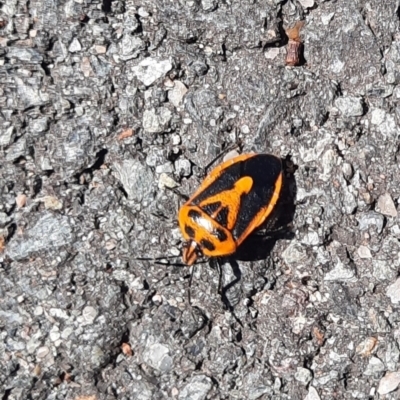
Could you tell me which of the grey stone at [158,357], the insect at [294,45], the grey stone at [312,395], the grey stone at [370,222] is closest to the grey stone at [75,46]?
the insect at [294,45]

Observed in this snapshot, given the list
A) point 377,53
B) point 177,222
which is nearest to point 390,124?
point 377,53

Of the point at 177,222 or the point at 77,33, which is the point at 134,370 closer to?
the point at 177,222

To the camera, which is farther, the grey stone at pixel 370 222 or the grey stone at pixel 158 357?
the grey stone at pixel 370 222

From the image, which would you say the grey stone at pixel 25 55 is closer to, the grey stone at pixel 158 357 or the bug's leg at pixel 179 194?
the bug's leg at pixel 179 194

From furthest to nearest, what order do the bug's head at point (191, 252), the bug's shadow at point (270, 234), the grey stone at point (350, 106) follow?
1. the grey stone at point (350, 106)
2. the bug's shadow at point (270, 234)
3. the bug's head at point (191, 252)

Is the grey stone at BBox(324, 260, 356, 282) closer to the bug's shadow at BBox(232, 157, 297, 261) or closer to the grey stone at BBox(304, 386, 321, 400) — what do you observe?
the bug's shadow at BBox(232, 157, 297, 261)

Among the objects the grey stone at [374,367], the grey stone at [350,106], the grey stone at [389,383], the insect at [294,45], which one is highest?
the insect at [294,45]
